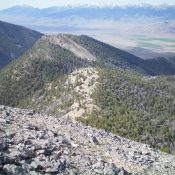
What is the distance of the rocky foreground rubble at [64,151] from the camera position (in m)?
29.6

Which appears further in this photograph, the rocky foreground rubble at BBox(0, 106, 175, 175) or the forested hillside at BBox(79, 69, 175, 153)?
the forested hillside at BBox(79, 69, 175, 153)

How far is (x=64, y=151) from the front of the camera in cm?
3422

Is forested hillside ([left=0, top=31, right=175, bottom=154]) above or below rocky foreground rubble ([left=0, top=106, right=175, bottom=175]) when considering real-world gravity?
below

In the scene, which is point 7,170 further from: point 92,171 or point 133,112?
point 133,112

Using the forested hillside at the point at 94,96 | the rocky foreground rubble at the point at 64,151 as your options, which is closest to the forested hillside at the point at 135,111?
the forested hillside at the point at 94,96

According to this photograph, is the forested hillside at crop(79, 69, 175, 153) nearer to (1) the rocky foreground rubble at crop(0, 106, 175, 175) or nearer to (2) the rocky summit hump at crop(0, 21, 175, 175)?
(2) the rocky summit hump at crop(0, 21, 175, 175)

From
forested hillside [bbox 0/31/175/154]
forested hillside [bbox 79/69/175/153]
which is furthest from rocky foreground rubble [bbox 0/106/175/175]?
forested hillside [bbox 79/69/175/153]

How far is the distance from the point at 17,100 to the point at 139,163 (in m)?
100

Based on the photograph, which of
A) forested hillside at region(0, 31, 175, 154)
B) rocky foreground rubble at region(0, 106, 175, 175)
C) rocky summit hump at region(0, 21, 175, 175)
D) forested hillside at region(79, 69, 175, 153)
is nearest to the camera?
rocky foreground rubble at region(0, 106, 175, 175)

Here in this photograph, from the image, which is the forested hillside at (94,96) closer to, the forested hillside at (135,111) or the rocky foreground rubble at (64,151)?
the forested hillside at (135,111)

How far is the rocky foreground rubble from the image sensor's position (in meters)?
29.6

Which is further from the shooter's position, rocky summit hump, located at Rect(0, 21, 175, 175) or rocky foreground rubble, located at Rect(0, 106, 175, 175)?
rocky summit hump, located at Rect(0, 21, 175, 175)

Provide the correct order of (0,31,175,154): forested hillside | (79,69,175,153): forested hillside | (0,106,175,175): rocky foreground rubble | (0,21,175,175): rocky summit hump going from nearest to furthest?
(0,106,175,175): rocky foreground rubble
(0,21,175,175): rocky summit hump
(79,69,175,153): forested hillside
(0,31,175,154): forested hillside

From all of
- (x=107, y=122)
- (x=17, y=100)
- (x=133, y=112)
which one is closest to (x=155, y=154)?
(x=107, y=122)
